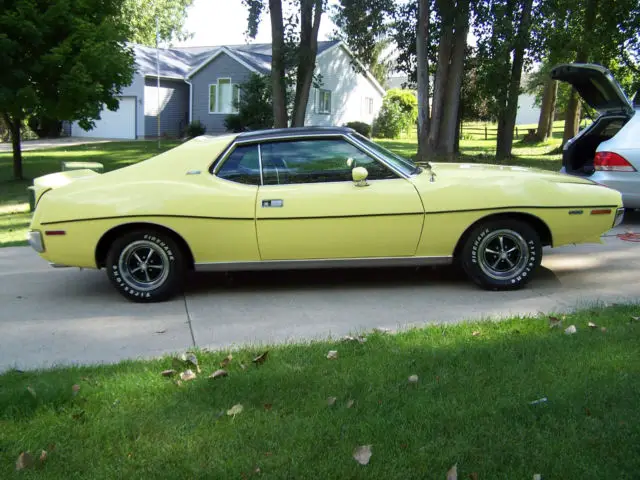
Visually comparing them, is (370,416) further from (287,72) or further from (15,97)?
(287,72)

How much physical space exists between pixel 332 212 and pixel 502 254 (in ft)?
5.08

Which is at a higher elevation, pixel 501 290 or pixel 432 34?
pixel 432 34

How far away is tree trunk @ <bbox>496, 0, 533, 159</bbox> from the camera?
56.7 feet

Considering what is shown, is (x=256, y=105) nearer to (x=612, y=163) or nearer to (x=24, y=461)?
(x=612, y=163)

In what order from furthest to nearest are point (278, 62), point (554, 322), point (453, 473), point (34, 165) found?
point (34, 165) → point (278, 62) → point (554, 322) → point (453, 473)

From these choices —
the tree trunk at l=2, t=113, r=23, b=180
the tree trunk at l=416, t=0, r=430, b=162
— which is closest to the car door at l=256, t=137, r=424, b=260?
the tree trunk at l=416, t=0, r=430, b=162

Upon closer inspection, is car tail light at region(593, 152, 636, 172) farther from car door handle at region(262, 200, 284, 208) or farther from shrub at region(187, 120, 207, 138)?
shrub at region(187, 120, 207, 138)

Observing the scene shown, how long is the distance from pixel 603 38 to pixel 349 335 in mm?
18039

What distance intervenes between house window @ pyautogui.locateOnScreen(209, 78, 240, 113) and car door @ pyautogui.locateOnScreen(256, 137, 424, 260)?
98.1 feet

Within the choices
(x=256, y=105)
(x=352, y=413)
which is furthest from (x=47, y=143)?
(x=352, y=413)

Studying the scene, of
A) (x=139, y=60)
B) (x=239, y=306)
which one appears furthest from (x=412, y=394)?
(x=139, y=60)

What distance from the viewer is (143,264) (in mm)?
6301

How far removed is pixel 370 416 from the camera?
11.7 ft

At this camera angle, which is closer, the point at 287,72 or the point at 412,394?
the point at 412,394
